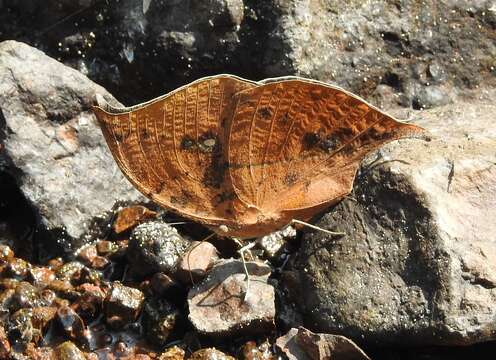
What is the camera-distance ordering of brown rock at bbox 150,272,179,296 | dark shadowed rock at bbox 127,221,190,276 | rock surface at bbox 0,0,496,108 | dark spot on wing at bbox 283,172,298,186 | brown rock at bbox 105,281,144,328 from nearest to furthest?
dark spot on wing at bbox 283,172,298,186 → brown rock at bbox 105,281,144,328 → brown rock at bbox 150,272,179,296 → dark shadowed rock at bbox 127,221,190,276 → rock surface at bbox 0,0,496,108

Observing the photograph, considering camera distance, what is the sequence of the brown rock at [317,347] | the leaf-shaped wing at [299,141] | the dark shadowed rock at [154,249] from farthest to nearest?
1. the dark shadowed rock at [154,249]
2. the leaf-shaped wing at [299,141]
3. the brown rock at [317,347]

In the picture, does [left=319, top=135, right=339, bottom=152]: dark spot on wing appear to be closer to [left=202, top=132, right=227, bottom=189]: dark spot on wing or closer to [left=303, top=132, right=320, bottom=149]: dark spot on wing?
[left=303, top=132, right=320, bottom=149]: dark spot on wing

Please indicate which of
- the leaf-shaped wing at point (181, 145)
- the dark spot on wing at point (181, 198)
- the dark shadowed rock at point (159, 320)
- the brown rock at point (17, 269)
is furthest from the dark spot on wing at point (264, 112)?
the brown rock at point (17, 269)

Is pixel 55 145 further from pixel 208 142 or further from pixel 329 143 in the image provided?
pixel 329 143

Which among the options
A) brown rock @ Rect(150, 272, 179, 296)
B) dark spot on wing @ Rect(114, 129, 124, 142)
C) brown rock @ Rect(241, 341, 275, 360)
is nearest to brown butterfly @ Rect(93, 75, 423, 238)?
dark spot on wing @ Rect(114, 129, 124, 142)

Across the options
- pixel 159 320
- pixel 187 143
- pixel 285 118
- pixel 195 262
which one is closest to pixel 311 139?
pixel 285 118

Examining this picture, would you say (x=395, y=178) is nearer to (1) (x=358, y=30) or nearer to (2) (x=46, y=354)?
(1) (x=358, y=30)

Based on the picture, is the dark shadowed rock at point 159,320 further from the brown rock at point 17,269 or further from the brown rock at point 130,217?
the brown rock at point 17,269
